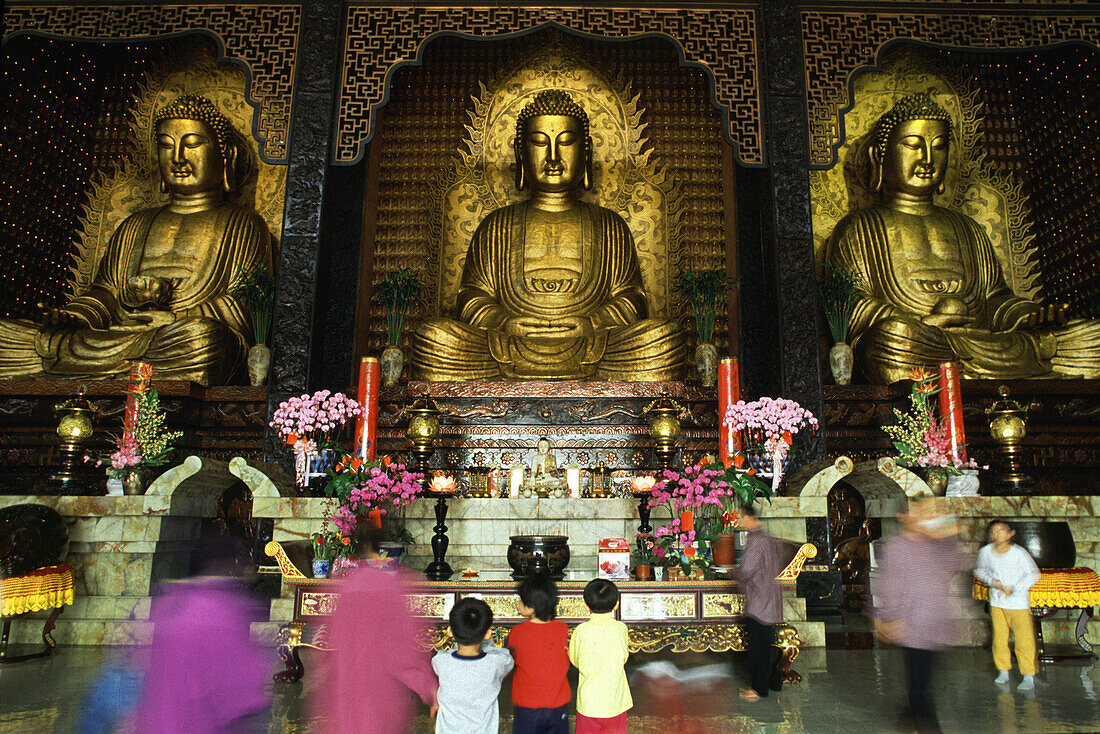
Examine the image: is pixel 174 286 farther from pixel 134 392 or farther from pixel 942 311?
pixel 942 311

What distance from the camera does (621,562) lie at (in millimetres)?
3992

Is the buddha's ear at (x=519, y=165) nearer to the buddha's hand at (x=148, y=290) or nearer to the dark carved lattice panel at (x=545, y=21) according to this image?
the dark carved lattice panel at (x=545, y=21)

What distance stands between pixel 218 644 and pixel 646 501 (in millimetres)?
3119

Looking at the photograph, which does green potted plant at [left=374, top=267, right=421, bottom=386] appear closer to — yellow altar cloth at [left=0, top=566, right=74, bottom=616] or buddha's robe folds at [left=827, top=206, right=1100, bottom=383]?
yellow altar cloth at [left=0, top=566, right=74, bottom=616]

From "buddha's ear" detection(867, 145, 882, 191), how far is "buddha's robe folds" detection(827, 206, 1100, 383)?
33cm

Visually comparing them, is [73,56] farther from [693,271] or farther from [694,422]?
[694,422]

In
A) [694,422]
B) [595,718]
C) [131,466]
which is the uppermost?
[694,422]

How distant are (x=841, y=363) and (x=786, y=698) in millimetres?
4160

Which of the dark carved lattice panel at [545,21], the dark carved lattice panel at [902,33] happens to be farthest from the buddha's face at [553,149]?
the dark carved lattice panel at [902,33]

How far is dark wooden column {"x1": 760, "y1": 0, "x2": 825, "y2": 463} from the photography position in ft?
20.4

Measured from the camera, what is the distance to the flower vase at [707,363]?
709 centimetres

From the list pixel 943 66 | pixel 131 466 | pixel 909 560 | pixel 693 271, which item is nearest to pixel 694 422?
pixel 693 271

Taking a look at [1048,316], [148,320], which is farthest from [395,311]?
[1048,316]

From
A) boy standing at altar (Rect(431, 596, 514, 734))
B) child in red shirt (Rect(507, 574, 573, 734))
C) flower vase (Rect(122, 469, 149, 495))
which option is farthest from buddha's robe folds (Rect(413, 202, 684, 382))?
boy standing at altar (Rect(431, 596, 514, 734))
